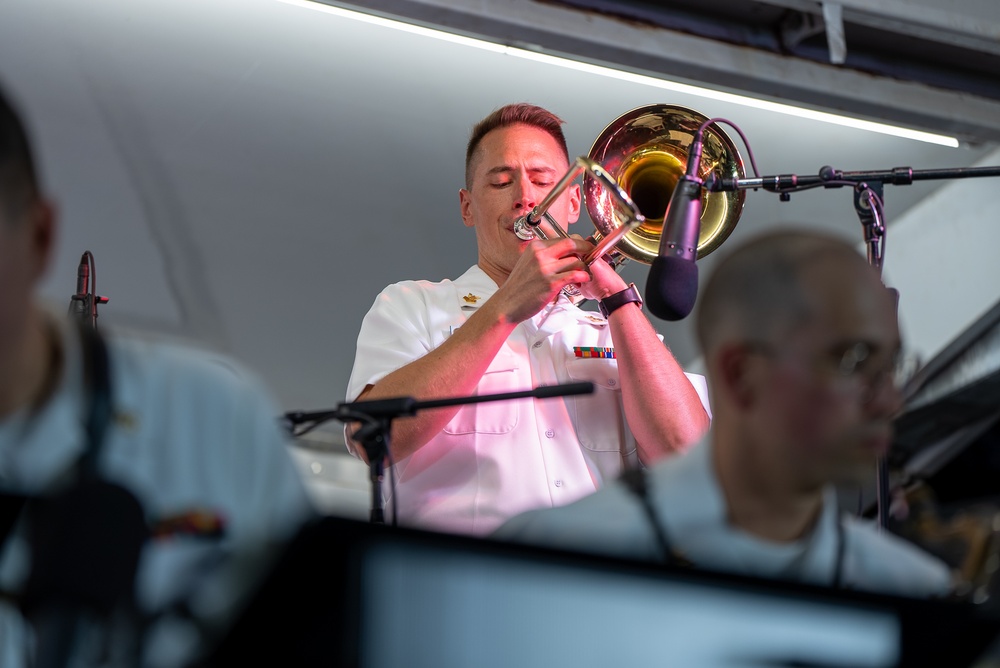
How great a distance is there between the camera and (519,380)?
3.53 metres

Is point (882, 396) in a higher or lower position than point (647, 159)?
lower

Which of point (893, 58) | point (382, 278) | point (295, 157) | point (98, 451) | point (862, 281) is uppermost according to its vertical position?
point (893, 58)

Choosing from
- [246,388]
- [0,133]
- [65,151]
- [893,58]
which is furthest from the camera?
[893,58]

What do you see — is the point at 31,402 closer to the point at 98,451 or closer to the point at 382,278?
the point at 98,451

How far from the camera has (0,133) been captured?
1321mm

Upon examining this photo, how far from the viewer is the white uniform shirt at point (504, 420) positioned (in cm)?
324

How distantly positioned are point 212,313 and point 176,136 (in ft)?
3.32

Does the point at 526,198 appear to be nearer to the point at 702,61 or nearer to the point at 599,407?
the point at 599,407

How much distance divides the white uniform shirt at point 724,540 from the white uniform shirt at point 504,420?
143cm

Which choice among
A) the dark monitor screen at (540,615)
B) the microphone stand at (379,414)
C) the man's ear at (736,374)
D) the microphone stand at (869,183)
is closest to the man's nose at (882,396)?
the man's ear at (736,374)

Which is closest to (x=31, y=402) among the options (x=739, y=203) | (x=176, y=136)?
(x=739, y=203)

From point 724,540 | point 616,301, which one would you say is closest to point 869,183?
point 616,301

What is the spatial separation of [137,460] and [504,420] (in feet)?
6.62

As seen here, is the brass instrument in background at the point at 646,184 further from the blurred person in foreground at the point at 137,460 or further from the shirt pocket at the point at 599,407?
the blurred person in foreground at the point at 137,460
